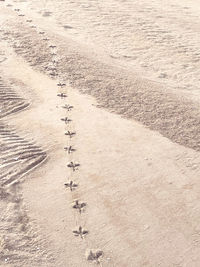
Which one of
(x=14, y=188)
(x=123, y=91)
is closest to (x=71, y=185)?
(x=14, y=188)

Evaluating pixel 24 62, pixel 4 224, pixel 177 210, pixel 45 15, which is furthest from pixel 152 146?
pixel 45 15

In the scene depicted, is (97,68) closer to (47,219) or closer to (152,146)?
(152,146)

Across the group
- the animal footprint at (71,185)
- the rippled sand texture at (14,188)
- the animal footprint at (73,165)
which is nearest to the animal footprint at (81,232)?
the rippled sand texture at (14,188)

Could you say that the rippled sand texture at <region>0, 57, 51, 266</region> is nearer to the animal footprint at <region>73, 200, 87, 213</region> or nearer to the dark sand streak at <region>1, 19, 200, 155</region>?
the animal footprint at <region>73, 200, 87, 213</region>

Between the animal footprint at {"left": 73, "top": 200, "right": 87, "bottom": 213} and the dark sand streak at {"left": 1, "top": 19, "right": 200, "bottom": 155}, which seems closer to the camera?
the animal footprint at {"left": 73, "top": 200, "right": 87, "bottom": 213}

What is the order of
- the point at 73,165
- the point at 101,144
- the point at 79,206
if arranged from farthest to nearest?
the point at 101,144
the point at 73,165
the point at 79,206

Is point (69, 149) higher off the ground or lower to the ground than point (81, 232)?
higher

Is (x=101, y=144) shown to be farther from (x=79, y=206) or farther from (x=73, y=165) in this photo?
(x=79, y=206)

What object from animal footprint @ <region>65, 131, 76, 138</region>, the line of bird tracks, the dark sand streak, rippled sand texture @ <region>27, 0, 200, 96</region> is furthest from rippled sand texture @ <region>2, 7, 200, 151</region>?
animal footprint @ <region>65, 131, 76, 138</region>
